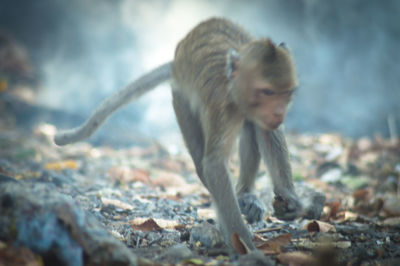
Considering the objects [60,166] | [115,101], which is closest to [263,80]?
[115,101]

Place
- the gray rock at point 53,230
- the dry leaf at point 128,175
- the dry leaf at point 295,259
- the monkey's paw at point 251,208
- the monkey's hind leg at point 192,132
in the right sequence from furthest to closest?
1. the dry leaf at point 128,175
2. the monkey's paw at point 251,208
3. the monkey's hind leg at point 192,132
4. the dry leaf at point 295,259
5. the gray rock at point 53,230

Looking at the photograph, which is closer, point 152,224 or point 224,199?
point 224,199

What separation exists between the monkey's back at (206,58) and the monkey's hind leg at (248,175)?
2.31 feet

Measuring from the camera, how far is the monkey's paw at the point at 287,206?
9.30 ft

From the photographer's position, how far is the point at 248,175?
139 inches

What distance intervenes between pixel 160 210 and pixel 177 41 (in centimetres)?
765

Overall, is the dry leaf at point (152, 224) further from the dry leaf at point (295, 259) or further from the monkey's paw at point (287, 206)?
the dry leaf at point (295, 259)

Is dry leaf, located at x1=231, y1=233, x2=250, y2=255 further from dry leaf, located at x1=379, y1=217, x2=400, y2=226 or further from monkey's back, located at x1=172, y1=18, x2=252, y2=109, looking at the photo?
dry leaf, located at x1=379, y1=217, x2=400, y2=226

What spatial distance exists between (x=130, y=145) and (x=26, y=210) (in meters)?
6.79

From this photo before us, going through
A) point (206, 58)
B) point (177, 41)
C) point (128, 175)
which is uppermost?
point (177, 41)

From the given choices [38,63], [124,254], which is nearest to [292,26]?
[38,63]

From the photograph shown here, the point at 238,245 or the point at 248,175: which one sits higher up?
the point at 248,175

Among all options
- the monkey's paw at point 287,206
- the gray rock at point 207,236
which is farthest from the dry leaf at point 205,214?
the gray rock at point 207,236

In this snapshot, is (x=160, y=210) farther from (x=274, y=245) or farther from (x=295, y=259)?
(x=295, y=259)
